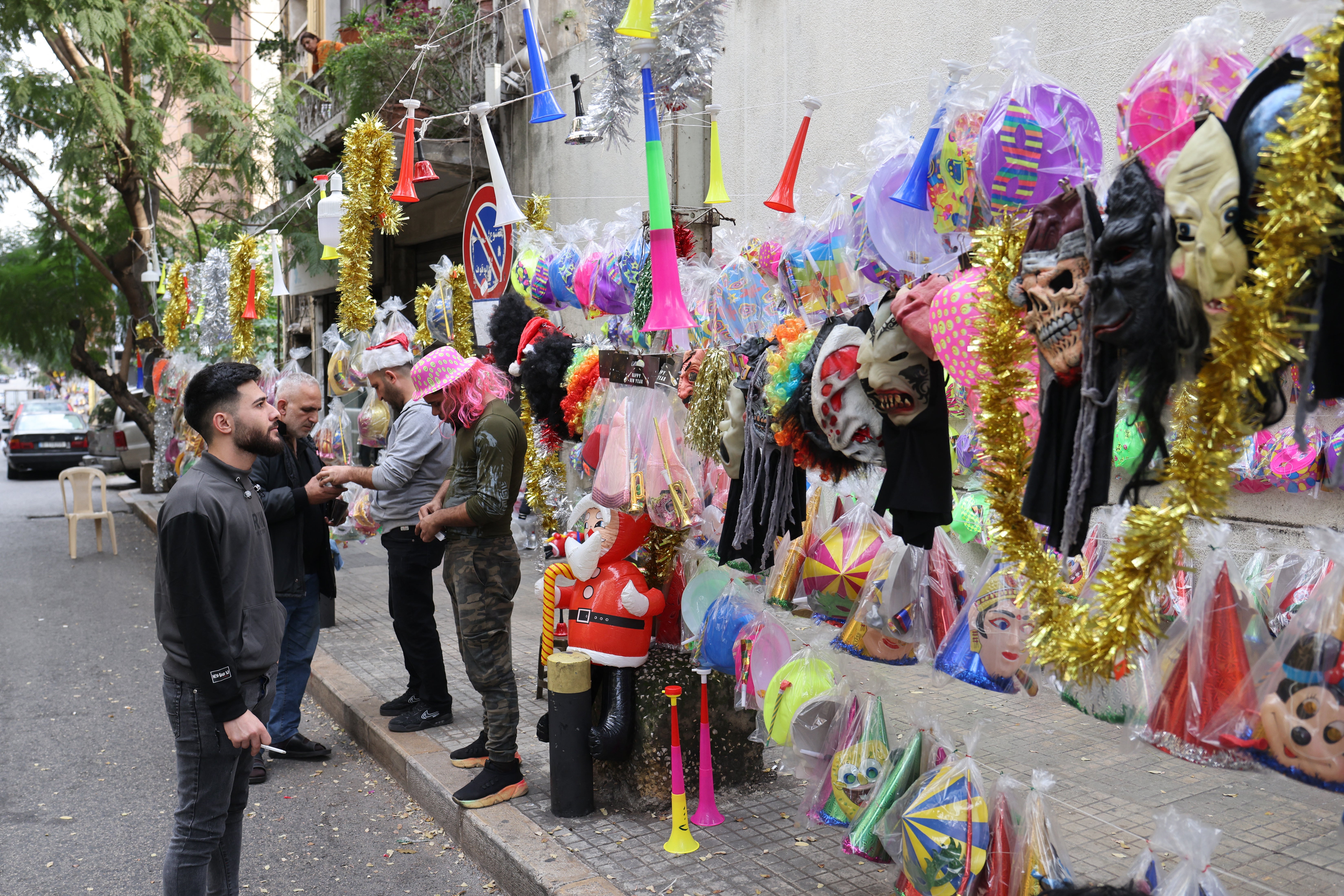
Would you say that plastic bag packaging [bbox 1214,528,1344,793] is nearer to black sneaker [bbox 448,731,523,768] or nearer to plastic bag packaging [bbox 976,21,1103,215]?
plastic bag packaging [bbox 976,21,1103,215]

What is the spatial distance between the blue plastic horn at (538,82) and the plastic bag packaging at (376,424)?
3232mm

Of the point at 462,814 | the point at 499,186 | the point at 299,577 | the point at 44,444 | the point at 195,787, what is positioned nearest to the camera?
the point at 195,787

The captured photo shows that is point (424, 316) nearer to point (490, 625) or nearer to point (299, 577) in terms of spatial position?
point (299, 577)

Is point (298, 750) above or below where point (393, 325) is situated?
below

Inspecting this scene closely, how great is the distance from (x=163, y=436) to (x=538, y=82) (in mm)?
8965

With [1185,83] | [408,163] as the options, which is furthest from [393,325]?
[1185,83]

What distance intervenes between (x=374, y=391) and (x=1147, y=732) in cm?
635

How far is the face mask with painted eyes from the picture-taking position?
5.86 ft

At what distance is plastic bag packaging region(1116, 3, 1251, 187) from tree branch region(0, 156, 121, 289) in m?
14.0

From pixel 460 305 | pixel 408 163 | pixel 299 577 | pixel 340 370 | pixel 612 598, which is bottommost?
pixel 299 577

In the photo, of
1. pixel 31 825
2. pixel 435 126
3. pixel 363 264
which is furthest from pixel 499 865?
pixel 435 126

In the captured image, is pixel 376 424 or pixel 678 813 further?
pixel 376 424

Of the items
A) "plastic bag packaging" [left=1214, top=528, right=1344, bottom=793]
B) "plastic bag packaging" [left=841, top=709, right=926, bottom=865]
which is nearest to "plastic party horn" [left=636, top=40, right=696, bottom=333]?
"plastic bag packaging" [left=841, top=709, right=926, bottom=865]

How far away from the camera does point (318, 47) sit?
15.5 m
